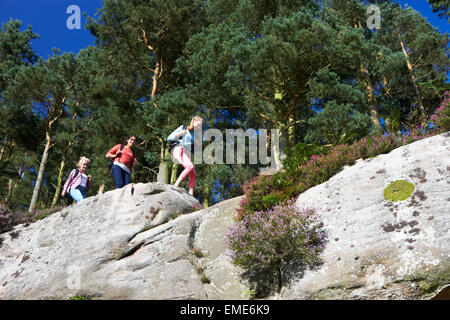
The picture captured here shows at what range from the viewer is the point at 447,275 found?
423 cm

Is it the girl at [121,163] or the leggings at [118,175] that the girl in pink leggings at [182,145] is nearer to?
the girl at [121,163]

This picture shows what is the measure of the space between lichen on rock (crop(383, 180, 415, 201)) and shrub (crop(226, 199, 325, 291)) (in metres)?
1.28

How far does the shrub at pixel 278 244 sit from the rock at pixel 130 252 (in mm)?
575

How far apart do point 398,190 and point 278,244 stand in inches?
88.1

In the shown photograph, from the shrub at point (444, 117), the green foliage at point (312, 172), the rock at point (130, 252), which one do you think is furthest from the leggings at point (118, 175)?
the shrub at point (444, 117)

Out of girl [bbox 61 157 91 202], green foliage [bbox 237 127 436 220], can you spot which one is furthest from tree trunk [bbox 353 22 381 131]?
girl [bbox 61 157 91 202]

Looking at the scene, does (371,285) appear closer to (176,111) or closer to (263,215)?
(263,215)

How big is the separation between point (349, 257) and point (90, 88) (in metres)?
16.1

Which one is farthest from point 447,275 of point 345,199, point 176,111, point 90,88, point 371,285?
point 90,88

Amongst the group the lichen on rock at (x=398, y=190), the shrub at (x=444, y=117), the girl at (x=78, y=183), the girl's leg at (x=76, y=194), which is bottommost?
the lichen on rock at (x=398, y=190)

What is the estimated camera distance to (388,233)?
197 inches

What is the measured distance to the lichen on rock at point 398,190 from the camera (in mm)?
5461

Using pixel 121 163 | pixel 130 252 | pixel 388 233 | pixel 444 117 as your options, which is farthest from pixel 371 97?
pixel 130 252

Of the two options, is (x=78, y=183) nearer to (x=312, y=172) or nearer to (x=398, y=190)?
(x=312, y=172)
